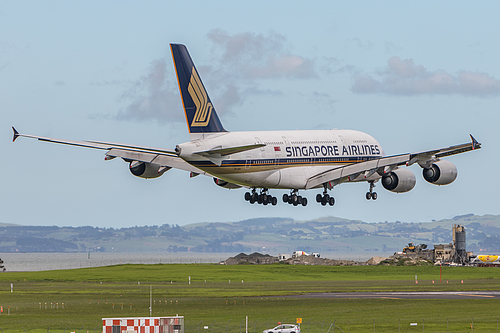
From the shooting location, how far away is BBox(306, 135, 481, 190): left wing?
59.8 meters

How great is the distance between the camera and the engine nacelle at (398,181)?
220ft

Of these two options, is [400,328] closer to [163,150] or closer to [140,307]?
[163,150]

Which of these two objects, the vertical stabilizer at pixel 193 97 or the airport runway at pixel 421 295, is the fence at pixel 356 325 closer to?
the vertical stabilizer at pixel 193 97

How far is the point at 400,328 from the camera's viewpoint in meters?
58.4

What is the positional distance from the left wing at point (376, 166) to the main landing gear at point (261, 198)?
326 centimetres

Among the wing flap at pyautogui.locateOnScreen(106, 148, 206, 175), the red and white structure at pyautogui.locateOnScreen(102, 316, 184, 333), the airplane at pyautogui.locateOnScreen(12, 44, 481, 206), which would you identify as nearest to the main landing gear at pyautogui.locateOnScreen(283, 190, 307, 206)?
the airplane at pyautogui.locateOnScreen(12, 44, 481, 206)

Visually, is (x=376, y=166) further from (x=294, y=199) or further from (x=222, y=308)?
(x=222, y=308)

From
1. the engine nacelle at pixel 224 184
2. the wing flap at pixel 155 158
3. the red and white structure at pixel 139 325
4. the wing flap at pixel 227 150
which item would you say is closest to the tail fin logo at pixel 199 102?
the wing flap at pixel 227 150

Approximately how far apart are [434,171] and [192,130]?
23.0 m

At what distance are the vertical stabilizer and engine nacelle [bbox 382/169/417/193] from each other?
1856cm

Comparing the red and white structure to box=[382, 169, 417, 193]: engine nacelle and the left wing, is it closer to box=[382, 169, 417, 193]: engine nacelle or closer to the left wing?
the left wing

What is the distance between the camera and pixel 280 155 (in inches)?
2399

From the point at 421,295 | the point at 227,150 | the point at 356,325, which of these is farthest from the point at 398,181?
the point at 421,295

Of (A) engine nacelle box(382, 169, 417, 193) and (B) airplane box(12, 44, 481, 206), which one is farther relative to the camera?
(A) engine nacelle box(382, 169, 417, 193)
